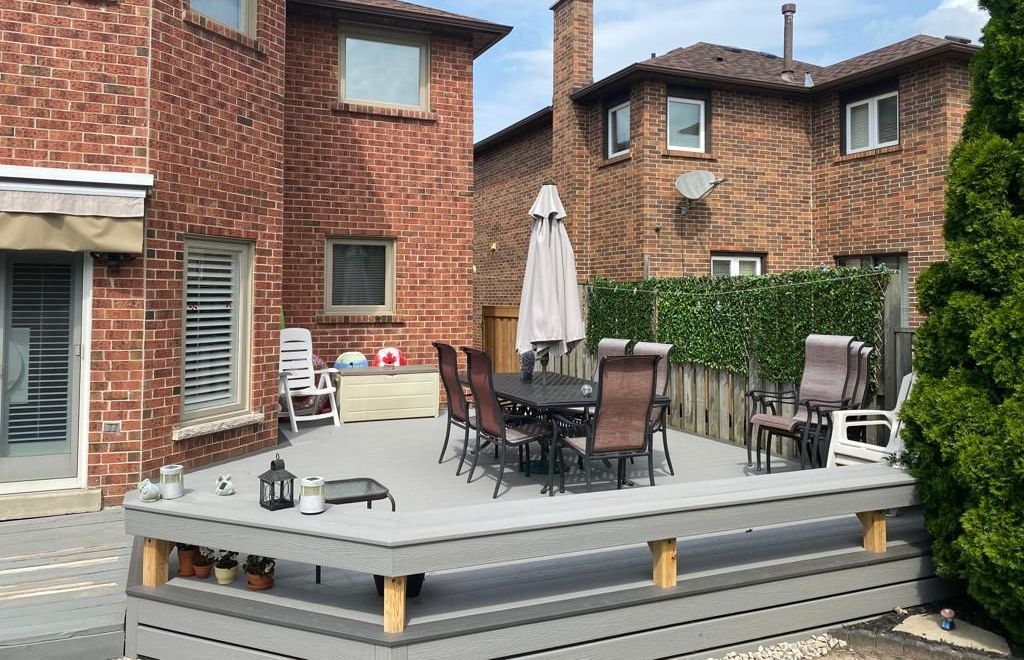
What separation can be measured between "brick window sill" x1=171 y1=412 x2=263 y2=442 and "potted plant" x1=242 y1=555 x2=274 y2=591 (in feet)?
11.0

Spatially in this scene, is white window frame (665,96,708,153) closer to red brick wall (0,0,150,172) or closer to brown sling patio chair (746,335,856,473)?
brown sling patio chair (746,335,856,473)

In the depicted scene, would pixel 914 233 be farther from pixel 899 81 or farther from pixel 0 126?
pixel 0 126

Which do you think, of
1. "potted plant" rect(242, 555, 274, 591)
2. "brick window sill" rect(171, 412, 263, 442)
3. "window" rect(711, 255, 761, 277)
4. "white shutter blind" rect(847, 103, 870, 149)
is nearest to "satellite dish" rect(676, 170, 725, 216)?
"window" rect(711, 255, 761, 277)

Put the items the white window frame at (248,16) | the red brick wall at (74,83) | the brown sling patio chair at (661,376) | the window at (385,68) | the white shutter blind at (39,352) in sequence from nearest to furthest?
the red brick wall at (74,83) < the white shutter blind at (39,352) < the brown sling patio chair at (661,376) < the white window frame at (248,16) < the window at (385,68)

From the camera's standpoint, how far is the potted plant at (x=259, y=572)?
12.2 ft

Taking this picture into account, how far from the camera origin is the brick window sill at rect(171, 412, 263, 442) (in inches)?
264

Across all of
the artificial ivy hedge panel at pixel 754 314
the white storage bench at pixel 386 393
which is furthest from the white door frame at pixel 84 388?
the artificial ivy hedge panel at pixel 754 314

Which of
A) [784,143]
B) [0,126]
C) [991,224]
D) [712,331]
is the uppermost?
[784,143]

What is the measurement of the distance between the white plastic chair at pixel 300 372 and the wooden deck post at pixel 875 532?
21.5ft

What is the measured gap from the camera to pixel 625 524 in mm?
3533

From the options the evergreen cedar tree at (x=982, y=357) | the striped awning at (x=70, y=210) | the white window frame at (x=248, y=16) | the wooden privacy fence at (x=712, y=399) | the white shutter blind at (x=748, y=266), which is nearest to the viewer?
the evergreen cedar tree at (x=982, y=357)

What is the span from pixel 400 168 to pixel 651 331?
4183 mm

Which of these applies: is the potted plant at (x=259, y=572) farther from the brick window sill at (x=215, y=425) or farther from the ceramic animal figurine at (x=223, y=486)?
the brick window sill at (x=215, y=425)

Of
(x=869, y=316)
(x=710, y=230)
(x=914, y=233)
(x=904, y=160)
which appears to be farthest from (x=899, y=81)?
(x=869, y=316)
